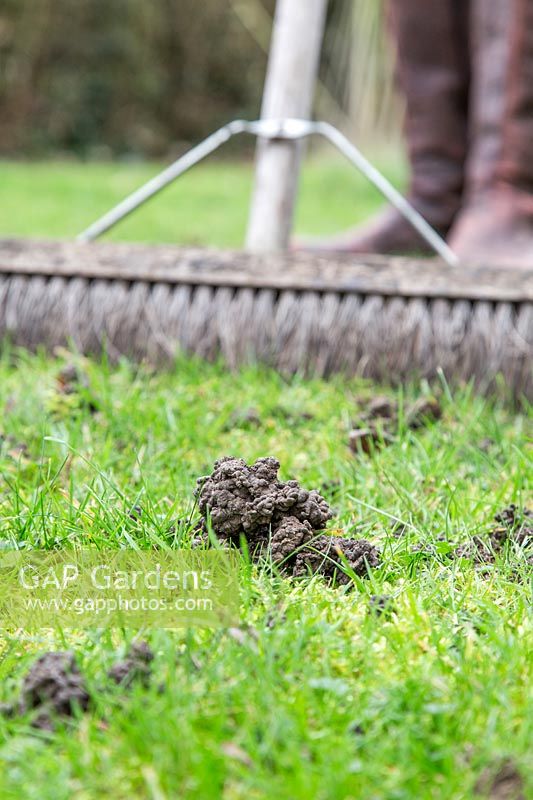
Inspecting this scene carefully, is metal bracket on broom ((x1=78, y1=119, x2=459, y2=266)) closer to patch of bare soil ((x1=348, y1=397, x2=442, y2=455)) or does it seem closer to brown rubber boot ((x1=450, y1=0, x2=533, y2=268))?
brown rubber boot ((x1=450, y1=0, x2=533, y2=268))

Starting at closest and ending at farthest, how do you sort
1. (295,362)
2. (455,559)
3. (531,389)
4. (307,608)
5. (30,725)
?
(30,725) < (307,608) < (455,559) < (531,389) < (295,362)

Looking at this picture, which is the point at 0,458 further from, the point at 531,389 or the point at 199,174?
the point at 199,174

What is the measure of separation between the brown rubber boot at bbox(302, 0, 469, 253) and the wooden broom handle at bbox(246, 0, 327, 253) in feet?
1.70

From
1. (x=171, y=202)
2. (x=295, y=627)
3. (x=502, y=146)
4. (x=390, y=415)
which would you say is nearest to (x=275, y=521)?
(x=295, y=627)

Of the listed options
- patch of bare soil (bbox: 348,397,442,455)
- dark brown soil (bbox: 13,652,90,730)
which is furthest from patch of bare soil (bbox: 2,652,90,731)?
patch of bare soil (bbox: 348,397,442,455)

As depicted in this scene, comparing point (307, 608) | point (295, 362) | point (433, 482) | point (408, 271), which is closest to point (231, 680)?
point (307, 608)

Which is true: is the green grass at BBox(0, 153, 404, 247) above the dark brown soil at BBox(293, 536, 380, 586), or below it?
above

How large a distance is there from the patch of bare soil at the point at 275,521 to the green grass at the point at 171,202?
8.65 feet

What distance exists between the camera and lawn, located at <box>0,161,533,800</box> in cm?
71

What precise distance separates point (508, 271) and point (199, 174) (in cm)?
586

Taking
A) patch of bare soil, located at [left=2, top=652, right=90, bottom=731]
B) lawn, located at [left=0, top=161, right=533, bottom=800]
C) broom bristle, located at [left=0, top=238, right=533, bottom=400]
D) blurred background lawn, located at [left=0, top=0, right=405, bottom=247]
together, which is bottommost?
patch of bare soil, located at [left=2, top=652, right=90, bottom=731]

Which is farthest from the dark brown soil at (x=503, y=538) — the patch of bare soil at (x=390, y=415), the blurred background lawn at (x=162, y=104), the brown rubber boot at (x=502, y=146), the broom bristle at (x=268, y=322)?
the blurred background lawn at (x=162, y=104)

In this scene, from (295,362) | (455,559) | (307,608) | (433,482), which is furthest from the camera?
(295,362)

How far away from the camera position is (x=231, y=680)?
820 millimetres
